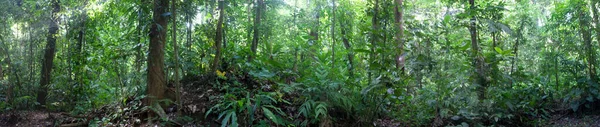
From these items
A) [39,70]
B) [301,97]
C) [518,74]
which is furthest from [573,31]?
[39,70]

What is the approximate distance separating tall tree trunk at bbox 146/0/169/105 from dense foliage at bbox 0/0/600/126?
0.01 m

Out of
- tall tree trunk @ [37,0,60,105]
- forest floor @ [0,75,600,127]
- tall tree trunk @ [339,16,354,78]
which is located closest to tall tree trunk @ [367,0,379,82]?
tall tree trunk @ [339,16,354,78]

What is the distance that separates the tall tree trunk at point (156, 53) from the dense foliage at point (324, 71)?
14mm

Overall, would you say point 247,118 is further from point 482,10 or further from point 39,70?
point 39,70

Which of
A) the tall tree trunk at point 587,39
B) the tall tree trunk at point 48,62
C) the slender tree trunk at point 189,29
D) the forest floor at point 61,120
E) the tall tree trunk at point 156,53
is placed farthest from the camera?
Answer: the tall tree trunk at point 48,62

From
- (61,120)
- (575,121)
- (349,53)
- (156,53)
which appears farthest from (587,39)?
(61,120)

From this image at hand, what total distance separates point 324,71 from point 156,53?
7.94 ft

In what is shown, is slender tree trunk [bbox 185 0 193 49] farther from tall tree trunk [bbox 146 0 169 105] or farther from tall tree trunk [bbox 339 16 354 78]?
tall tree trunk [bbox 339 16 354 78]

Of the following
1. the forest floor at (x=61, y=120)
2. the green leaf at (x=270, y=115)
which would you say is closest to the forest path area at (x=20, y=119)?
the forest floor at (x=61, y=120)

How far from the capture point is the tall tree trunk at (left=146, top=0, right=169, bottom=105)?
618 cm

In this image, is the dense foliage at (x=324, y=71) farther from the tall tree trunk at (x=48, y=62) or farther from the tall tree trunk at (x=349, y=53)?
the tall tree trunk at (x=48, y=62)

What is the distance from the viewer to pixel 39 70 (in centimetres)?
1159

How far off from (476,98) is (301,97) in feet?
7.39

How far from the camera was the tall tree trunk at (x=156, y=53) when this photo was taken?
20.3ft
